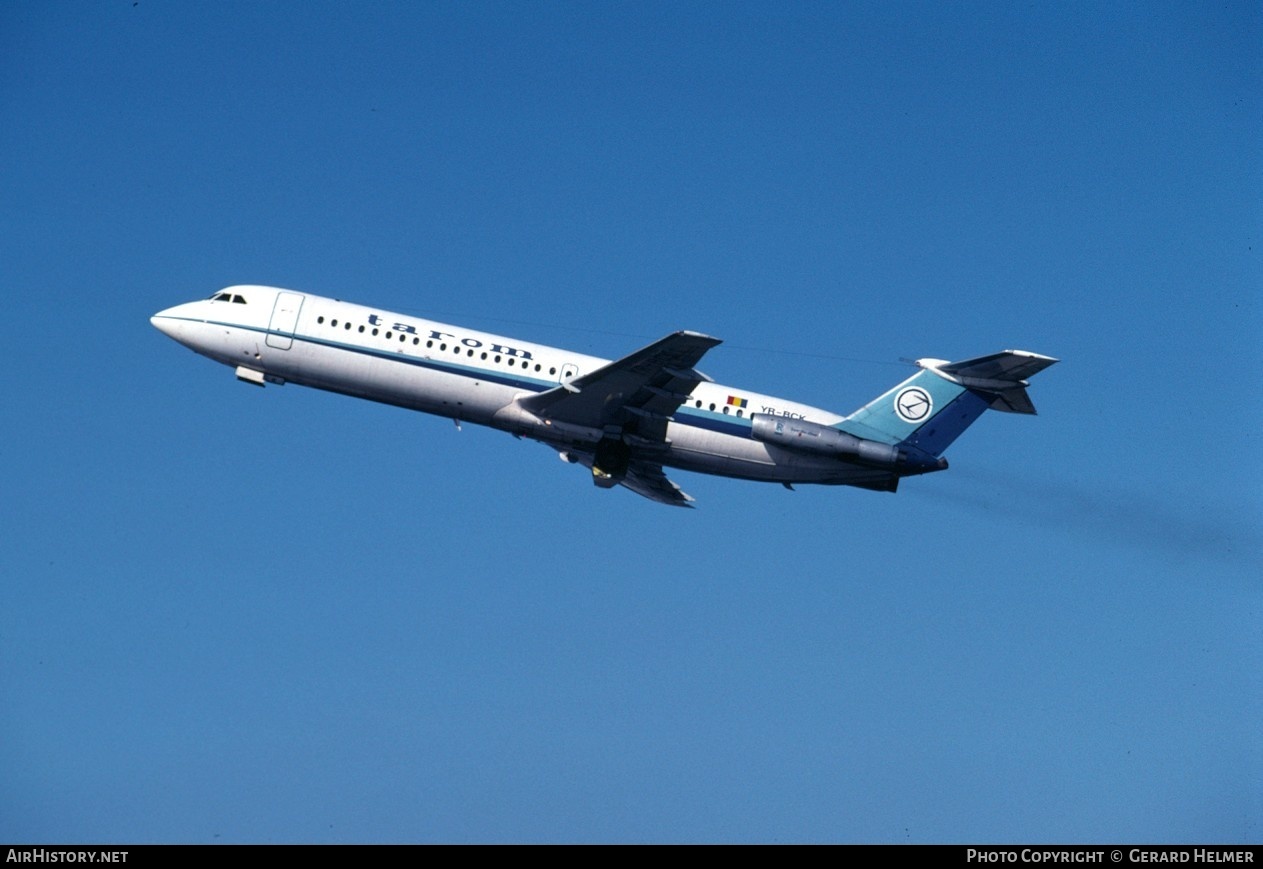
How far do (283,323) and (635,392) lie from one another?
13.1m

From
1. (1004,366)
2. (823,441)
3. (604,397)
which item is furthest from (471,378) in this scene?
(1004,366)

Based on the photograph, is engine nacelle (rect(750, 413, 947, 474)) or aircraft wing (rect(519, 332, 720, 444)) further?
engine nacelle (rect(750, 413, 947, 474))

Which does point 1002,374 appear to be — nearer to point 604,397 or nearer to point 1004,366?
point 1004,366

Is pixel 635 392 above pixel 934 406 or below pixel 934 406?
below

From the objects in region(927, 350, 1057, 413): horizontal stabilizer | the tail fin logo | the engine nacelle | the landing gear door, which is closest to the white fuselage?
the landing gear door

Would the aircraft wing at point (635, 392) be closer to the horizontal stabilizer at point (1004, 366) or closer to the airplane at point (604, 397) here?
the airplane at point (604, 397)

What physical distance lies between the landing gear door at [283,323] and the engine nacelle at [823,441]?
16.5 meters

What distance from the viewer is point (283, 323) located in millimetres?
52594

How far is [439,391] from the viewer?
51.1 meters

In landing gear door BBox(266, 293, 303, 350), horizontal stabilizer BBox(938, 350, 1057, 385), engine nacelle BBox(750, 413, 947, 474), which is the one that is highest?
horizontal stabilizer BBox(938, 350, 1057, 385)

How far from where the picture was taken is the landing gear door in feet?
172

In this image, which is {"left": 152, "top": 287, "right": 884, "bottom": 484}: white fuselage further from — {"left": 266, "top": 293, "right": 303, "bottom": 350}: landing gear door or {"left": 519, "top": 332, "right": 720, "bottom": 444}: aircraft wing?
{"left": 519, "top": 332, "right": 720, "bottom": 444}: aircraft wing
